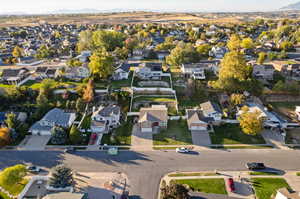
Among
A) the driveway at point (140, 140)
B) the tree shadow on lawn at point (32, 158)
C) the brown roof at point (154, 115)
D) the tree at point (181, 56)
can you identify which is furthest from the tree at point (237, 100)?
the tree shadow on lawn at point (32, 158)

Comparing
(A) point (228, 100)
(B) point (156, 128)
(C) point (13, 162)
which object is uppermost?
(A) point (228, 100)

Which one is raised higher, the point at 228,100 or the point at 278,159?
the point at 228,100

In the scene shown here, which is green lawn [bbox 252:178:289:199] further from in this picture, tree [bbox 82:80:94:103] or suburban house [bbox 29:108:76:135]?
tree [bbox 82:80:94:103]

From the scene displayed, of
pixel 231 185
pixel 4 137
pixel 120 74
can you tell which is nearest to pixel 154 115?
pixel 231 185

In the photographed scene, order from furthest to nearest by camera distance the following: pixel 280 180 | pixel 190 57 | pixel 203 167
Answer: pixel 190 57 < pixel 203 167 < pixel 280 180

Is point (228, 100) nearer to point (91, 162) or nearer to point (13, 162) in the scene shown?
point (91, 162)

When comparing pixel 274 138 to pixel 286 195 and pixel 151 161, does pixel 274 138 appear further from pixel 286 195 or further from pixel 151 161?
pixel 151 161

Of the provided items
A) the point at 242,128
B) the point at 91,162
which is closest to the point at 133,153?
the point at 91,162

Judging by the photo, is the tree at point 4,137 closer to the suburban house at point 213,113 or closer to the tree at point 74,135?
the tree at point 74,135
